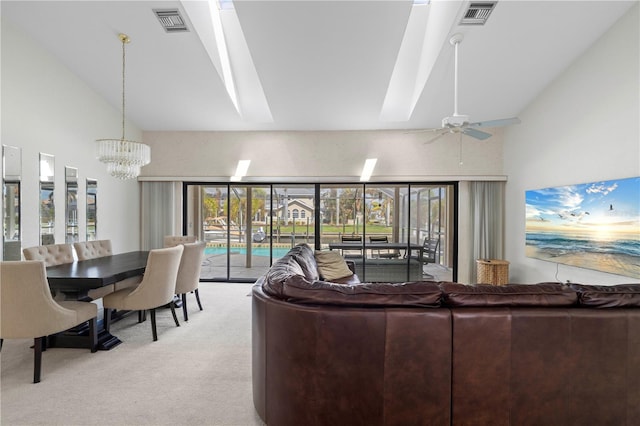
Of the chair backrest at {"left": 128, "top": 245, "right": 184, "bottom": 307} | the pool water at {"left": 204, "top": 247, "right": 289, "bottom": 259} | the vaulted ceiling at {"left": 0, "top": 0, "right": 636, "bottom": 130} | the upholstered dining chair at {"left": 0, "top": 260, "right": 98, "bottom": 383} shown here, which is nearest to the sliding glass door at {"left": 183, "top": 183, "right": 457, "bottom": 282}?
the pool water at {"left": 204, "top": 247, "right": 289, "bottom": 259}

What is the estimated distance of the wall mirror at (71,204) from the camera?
436cm

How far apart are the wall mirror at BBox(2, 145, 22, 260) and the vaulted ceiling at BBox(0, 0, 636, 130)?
147 cm

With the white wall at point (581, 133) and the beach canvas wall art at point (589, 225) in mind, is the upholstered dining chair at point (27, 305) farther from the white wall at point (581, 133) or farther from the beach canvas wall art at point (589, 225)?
the white wall at point (581, 133)

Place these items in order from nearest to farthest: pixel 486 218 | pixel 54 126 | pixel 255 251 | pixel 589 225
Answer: pixel 589 225
pixel 54 126
pixel 486 218
pixel 255 251

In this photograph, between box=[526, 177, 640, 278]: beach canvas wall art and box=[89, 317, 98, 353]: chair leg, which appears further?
box=[526, 177, 640, 278]: beach canvas wall art

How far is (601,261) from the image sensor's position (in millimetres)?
3590

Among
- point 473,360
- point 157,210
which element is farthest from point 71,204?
point 473,360

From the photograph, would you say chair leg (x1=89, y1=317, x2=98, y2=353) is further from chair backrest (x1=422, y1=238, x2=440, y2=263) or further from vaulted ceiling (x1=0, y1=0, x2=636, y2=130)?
chair backrest (x1=422, y1=238, x2=440, y2=263)

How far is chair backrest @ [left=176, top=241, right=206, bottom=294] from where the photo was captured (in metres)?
3.89

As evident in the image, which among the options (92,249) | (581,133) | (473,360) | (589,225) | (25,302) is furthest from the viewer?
(92,249)

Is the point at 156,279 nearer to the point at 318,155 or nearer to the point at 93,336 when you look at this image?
the point at 93,336

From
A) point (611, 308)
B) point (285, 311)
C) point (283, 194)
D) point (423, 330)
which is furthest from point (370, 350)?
point (283, 194)

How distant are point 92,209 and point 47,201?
33.1 inches

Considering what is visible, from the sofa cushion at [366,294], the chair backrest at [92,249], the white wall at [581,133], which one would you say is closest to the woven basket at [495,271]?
the white wall at [581,133]
